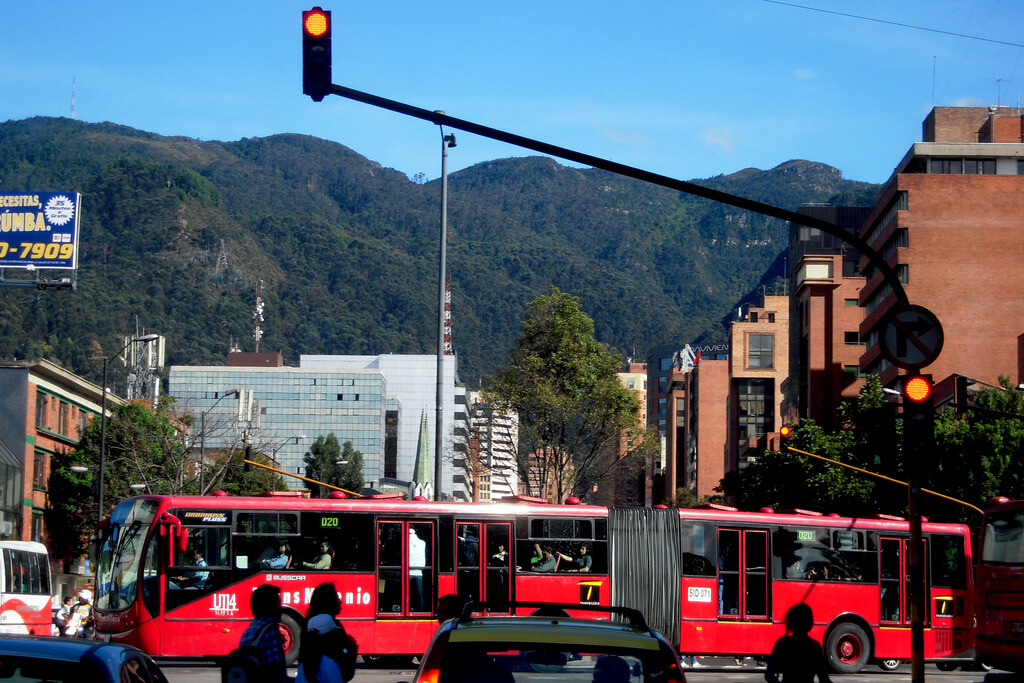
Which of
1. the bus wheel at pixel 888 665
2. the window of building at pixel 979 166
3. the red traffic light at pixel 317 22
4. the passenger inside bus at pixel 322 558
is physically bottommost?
the bus wheel at pixel 888 665

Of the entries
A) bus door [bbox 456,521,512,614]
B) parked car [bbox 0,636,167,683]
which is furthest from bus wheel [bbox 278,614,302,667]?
parked car [bbox 0,636,167,683]

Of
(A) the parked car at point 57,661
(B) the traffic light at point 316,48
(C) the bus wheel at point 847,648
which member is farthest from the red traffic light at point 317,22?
(C) the bus wheel at point 847,648

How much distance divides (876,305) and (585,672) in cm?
6843

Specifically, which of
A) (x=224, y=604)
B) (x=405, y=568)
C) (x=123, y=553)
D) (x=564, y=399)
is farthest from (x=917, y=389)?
(x=564, y=399)

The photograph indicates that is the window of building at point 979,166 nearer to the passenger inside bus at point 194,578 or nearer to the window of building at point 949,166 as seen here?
the window of building at point 949,166

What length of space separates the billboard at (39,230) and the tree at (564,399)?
15.9 meters

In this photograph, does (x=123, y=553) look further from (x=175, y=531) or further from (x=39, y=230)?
(x=39, y=230)

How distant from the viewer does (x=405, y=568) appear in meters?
22.9

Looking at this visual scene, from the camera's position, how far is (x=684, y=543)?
24.1 meters

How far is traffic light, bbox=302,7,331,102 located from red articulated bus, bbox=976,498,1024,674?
1117 cm

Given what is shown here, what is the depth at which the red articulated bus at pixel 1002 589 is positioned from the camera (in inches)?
651

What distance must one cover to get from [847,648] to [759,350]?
290ft

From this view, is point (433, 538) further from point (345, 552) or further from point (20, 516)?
point (20, 516)

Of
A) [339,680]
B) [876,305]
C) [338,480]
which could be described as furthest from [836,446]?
[338,480]
